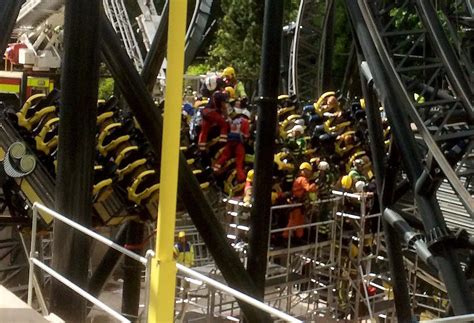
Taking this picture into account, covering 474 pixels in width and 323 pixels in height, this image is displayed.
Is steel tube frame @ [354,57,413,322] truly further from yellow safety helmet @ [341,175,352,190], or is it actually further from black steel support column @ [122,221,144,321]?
black steel support column @ [122,221,144,321]

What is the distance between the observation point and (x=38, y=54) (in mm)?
15516

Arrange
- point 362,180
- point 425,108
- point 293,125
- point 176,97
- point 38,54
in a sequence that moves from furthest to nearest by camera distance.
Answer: point 38,54 → point 293,125 → point 362,180 → point 425,108 → point 176,97

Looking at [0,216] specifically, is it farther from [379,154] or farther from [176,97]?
[176,97]

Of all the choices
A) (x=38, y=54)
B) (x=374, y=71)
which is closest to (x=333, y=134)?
(x=374, y=71)

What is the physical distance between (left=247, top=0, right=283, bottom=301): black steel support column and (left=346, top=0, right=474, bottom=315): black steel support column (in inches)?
27.0

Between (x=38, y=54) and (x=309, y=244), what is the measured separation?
976 cm

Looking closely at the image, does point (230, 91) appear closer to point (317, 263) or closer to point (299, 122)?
point (299, 122)

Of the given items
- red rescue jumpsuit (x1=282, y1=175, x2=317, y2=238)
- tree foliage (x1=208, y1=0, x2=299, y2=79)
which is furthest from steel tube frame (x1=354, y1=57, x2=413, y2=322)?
tree foliage (x1=208, y1=0, x2=299, y2=79)

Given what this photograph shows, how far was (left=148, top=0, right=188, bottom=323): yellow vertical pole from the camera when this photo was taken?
286 centimetres

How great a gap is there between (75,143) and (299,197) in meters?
3.61

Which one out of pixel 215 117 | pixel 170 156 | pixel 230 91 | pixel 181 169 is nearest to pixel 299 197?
pixel 215 117

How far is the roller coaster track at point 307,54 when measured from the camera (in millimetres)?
15087

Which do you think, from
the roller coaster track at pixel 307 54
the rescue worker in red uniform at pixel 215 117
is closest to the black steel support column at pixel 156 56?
the rescue worker in red uniform at pixel 215 117

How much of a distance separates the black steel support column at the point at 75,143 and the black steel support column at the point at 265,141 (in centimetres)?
231
